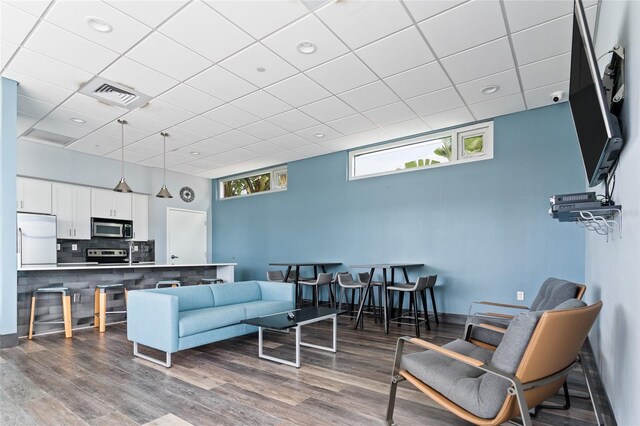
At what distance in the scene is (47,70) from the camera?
3.85 m

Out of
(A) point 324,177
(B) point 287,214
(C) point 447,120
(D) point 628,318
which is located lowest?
(D) point 628,318

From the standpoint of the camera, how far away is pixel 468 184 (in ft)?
17.9

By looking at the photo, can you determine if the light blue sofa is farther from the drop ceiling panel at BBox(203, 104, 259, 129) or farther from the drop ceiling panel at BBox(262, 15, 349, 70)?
the drop ceiling panel at BBox(262, 15, 349, 70)

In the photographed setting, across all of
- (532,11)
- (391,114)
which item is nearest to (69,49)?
(391,114)

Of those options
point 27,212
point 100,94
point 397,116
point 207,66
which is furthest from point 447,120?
point 27,212

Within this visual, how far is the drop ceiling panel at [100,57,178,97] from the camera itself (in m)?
3.78

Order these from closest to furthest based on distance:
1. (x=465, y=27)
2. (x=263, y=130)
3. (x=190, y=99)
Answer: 1. (x=465, y=27)
2. (x=190, y=99)
3. (x=263, y=130)

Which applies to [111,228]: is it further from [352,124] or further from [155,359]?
[352,124]

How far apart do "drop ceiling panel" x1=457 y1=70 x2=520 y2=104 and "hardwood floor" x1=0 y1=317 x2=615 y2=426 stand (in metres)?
3.14

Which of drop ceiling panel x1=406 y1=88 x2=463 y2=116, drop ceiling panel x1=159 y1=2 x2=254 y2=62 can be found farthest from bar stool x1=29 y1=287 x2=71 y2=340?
drop ceiling panel x1=406 y1=88 x2=463 y2=116

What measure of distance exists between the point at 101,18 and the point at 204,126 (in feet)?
8.51

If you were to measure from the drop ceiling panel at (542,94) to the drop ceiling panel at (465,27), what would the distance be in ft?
4.93

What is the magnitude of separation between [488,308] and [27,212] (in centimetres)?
799

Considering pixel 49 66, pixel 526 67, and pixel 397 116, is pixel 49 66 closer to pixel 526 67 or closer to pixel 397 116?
pixel 397 116
